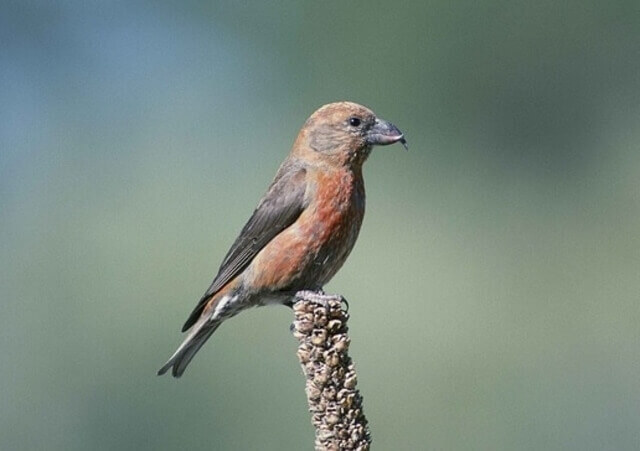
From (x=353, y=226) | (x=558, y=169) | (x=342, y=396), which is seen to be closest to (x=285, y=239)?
(x=353, y=226)

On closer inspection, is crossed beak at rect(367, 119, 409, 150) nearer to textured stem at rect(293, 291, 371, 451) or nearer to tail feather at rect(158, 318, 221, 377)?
tail feather at rect(158, 318, 221, 377)

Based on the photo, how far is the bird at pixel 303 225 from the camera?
14.8 feet

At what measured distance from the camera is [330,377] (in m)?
3.01

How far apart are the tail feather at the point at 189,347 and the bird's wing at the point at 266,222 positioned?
35mm

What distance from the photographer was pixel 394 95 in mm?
9258

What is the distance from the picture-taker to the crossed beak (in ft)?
15.0

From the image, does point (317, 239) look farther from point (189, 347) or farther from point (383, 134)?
point (189, 347)

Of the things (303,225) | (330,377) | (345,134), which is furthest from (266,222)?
(330,377)

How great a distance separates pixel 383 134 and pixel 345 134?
143 millimetres

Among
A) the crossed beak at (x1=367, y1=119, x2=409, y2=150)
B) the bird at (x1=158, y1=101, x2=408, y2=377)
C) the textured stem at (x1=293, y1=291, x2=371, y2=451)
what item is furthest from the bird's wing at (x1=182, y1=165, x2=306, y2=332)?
the textured stem at (x1=293, y1=291, x2=371, y2=451)

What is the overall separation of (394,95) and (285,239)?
16.0ft

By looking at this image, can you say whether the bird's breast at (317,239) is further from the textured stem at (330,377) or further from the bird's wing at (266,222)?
the textured stem at (330,377)

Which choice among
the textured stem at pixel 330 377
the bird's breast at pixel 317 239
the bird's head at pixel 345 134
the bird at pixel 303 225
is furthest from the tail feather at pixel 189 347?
the textured stem at pixel 330 377

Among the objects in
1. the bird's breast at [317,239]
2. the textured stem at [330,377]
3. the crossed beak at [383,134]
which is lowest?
the textured stem at [330,377]
